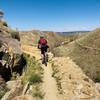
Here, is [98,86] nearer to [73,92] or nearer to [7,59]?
[73,92]

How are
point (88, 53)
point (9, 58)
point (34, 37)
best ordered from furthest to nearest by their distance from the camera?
point (34, 37), point (9, 58), point (88, 53)

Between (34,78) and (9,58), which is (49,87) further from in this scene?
(9,58)

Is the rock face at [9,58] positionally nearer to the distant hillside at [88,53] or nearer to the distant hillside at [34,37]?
the distant hillside at [88,53]

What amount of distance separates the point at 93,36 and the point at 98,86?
710 centimetres

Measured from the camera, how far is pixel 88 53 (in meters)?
23.1

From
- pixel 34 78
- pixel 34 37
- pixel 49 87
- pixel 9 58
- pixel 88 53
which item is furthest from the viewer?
pixel 34 37

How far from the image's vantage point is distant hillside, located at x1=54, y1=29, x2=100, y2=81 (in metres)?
21.2

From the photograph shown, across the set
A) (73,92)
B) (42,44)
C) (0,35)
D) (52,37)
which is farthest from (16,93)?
(52,37)

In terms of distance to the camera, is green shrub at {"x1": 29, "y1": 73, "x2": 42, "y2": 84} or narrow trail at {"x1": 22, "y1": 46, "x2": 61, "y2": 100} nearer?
narrow trail at {"x1": 22, "y1": 46, "x2": 61, "y2": 100}

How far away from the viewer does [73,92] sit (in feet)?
52.8

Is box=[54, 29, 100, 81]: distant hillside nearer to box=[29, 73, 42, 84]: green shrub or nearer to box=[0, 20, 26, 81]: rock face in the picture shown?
box=[29, 73, 42, 84]: green shrub

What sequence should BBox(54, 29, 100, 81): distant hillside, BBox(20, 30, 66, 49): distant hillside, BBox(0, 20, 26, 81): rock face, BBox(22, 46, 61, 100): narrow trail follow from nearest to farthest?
BBox(22, 46, 61, 100): narrow trail < BBox(54, 29, 100, 81): distant hillside < BBox(0, 20, 26, 81): rock face < BBox(20, 30, 66, 49): distant hillside

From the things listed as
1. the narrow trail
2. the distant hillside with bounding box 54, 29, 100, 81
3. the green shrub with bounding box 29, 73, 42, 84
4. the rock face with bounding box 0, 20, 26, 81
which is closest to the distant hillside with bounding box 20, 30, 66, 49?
the rock face with bounding box 0, 20, 26, 81

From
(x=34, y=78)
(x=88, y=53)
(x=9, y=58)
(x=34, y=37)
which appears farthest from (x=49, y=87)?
(x=34, y=37)
